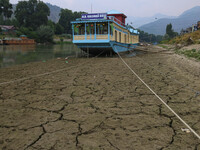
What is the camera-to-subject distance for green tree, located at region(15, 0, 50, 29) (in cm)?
7806

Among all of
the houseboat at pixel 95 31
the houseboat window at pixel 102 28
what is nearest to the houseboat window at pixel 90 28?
the houseboat at pixel 95 31

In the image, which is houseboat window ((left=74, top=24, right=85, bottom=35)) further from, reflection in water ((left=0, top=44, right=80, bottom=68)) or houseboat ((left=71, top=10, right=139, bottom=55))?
reflection in water ((left=0, top=44, right=80, bottom=68))

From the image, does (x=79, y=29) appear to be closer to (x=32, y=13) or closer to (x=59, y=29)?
(x=32, y=13)

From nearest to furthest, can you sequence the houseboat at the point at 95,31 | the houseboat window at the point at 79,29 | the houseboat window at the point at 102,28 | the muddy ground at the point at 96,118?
1. the muddy ground at the point at 96,118
2. the houseboat at the point at 95,31
3. the houseboat window at the point at 102,28
4. the houseboat window at the point at 79,29

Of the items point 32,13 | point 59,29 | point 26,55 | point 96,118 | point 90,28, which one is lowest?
point 96,118

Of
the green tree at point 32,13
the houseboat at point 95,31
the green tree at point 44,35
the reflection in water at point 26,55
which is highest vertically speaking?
the green tree at point 32,13

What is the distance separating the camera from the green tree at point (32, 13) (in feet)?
256

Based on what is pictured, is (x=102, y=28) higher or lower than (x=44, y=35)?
lower

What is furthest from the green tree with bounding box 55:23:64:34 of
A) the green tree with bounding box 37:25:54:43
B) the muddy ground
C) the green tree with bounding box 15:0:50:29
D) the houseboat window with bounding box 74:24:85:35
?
the muddy ground

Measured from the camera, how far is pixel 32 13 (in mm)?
81188

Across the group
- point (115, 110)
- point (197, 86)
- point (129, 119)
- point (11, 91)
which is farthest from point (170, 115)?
point (11, 91)

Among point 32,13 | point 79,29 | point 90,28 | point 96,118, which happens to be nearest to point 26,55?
point 79,29

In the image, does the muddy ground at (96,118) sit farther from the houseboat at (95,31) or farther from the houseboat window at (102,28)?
the houseboat window at (102,28)

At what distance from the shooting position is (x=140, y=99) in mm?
4066
